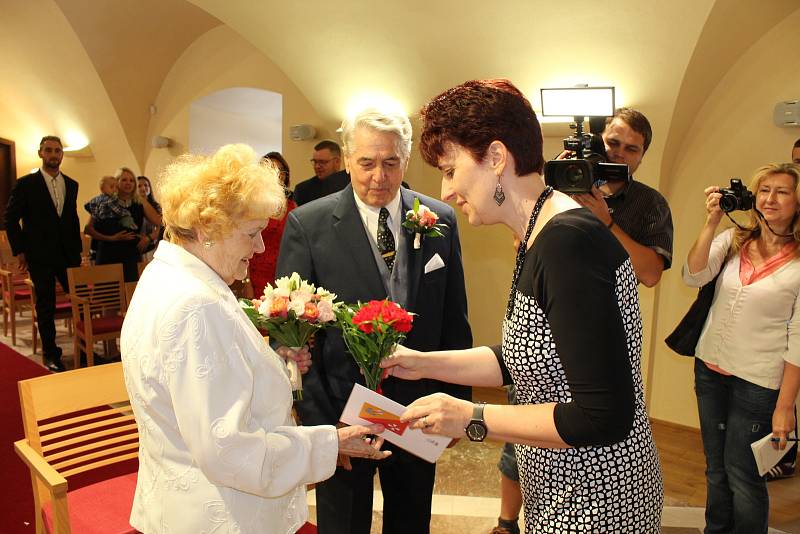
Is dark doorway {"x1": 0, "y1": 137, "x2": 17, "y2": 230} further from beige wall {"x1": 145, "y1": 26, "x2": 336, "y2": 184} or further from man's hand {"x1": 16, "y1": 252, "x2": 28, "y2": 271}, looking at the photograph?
man's hand {"x1": 16, "y1": 252, "x2": 28, "y2": 271}

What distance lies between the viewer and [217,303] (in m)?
1.58

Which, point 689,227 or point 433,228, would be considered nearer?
point 433,228

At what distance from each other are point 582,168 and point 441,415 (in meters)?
1.19

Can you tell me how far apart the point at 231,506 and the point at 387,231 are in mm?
1096

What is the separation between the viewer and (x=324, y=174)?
235 inches

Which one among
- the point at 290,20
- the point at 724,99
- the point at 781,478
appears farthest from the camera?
the point at 290,20

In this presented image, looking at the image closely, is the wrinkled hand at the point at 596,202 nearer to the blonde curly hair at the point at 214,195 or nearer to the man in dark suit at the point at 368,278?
the man in dark suit at the point at 368,278

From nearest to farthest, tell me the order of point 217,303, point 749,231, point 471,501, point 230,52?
point 217,303 < point 749,231 < point 471,501 < point 230,52

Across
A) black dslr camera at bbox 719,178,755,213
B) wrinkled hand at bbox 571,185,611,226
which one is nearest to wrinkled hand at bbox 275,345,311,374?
wrinkled hand at bbox 571,185,611,226

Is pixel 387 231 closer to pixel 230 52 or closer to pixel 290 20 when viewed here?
pixel 290 20

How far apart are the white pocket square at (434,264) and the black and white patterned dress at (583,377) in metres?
0.78

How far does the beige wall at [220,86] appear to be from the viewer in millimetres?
7766

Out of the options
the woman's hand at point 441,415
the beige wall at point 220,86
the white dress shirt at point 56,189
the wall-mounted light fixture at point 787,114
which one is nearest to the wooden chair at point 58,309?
the white dress shirt at point 56,189

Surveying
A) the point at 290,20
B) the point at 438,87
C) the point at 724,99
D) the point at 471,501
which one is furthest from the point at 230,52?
the point at 471,501
